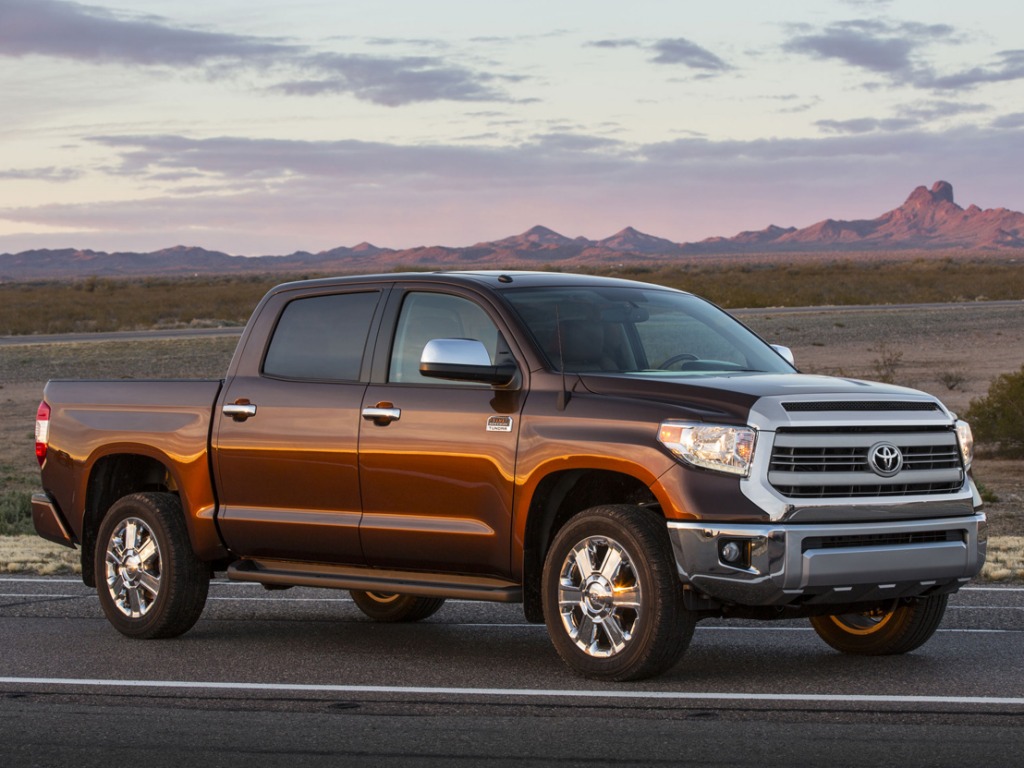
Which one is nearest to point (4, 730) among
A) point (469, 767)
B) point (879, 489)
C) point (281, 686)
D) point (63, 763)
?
point (63, 763)

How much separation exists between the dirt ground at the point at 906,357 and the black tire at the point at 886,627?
20.5 feet

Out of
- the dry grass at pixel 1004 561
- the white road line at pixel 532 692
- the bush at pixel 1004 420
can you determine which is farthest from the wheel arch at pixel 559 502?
the bush at pixel 1004 420

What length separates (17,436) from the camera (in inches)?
1227

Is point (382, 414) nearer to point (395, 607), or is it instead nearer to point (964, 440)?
point (395, 607)

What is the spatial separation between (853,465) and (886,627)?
1445mm

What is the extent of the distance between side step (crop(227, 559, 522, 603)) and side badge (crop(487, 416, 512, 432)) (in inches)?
30.0

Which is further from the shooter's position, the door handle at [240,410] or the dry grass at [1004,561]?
the dry grass at [1004,561]

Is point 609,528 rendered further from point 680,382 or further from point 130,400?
point 130,400

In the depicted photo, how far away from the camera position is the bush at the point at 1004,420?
2581 cm

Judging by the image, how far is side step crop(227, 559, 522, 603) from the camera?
820 cm

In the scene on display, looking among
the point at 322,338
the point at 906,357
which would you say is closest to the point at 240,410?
the point at 322,338

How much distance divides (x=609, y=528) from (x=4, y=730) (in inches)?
109

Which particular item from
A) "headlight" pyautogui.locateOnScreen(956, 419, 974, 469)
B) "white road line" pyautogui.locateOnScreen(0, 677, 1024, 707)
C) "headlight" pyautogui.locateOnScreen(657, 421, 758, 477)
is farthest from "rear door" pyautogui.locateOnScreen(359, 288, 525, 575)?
"headlight" pyautogui.locateOnScreen(956, 419, 974, 469)

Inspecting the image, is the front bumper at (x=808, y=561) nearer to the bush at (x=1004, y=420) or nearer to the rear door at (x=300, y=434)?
the rear door at (x=300, y=434)
